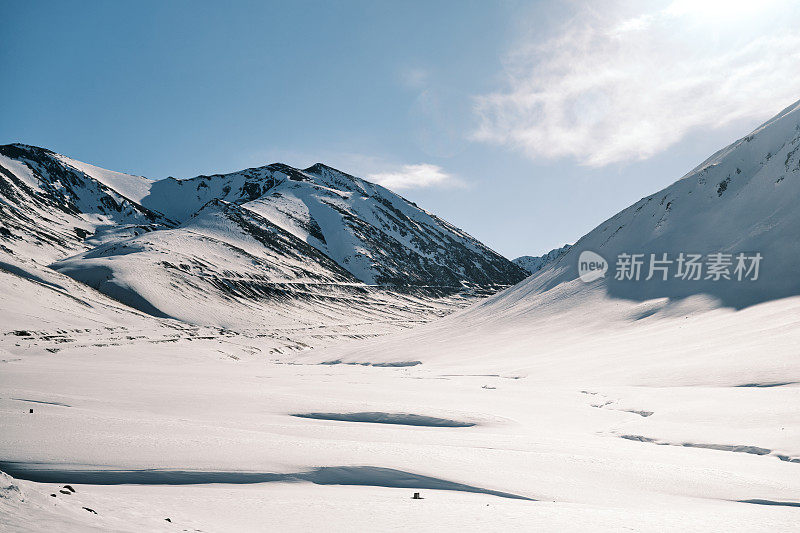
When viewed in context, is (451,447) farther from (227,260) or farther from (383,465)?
(227,260)

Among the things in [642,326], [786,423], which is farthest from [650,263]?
[786,423]

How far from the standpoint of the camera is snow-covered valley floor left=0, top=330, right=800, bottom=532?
4.50 metres

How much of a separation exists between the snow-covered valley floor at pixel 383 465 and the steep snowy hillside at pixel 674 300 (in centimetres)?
875

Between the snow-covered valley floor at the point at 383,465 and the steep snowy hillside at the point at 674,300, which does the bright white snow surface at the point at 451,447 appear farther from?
the steep snowy hillside at the point at 674,300

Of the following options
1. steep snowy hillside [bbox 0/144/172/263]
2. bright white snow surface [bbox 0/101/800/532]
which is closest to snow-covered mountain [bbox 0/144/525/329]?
steep snowy hillside [bbox 0/144/172/263]

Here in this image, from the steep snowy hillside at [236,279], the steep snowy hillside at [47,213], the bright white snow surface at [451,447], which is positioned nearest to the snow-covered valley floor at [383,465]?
the bright white snow surface at [451,447]

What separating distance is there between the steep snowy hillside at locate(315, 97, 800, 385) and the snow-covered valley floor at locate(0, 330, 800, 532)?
8749 millimetres

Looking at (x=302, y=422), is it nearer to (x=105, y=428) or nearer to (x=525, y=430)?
(x=105, y=428)

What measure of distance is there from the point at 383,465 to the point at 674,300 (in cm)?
4203

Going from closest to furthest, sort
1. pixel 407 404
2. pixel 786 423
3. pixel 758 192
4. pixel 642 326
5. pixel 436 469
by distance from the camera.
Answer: pixel 436 469
pixel 786 423
pixel 407 404
pixel 642 326
pixel 758 192

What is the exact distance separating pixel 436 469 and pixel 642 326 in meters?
35.0

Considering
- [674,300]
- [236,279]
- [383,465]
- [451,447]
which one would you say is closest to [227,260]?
[236,279]

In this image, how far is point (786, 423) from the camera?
9.75 metres

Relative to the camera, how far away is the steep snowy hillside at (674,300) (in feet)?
68.3
